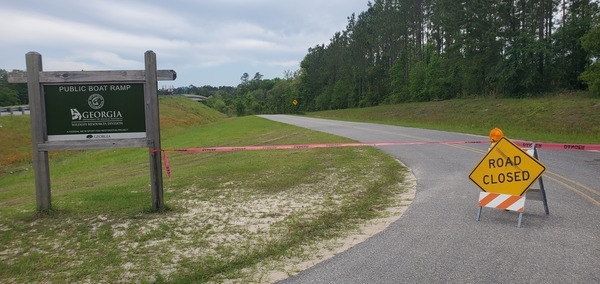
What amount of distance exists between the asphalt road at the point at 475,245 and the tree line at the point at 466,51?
945 inches

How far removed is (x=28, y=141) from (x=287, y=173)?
106 ft

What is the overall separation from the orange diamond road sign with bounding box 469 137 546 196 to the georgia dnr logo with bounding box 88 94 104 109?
20.4ft

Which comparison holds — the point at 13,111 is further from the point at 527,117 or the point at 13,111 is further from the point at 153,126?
the point at 527,117

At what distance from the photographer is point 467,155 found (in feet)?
43.0

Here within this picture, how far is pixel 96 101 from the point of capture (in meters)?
7.01

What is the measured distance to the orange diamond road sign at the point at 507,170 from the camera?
625cm

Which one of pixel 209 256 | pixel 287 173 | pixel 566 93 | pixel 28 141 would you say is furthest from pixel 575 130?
pixel 28 141

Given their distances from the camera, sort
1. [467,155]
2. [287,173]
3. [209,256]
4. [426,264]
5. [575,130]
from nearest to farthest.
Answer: [426,264], [209,256], [287,173], [467,155], [575,130]

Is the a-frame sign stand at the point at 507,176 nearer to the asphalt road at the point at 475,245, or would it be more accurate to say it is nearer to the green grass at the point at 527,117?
the asphalt road at the point at 475,245

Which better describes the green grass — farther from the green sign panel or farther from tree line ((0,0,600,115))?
the green sign panel

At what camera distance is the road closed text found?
20.8ft

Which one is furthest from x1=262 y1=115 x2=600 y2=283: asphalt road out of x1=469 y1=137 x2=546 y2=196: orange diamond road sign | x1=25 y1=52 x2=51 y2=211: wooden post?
x1=25 y1=52 x2=51 y2=211: wooden post

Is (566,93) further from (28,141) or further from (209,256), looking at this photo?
(28,141)

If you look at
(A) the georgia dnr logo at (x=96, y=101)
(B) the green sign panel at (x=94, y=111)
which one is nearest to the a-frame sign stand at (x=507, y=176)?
(B) the green sign panel at (x=94, y=111)
